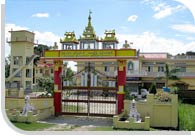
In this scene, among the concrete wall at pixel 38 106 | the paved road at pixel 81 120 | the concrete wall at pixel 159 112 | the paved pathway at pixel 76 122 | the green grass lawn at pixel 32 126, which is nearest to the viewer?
the green grass lawn at pixel 32 126

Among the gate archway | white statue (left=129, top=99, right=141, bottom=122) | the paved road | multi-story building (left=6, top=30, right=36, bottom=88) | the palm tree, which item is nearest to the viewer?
white statue (left=129, top=99, right=141, bottom=122)

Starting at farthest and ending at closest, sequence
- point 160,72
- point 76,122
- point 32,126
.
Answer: point 160,72, point 76,122, point 32,126

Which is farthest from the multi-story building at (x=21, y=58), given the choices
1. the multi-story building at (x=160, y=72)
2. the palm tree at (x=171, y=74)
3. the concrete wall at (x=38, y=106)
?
the concrete wall at (x=38, y=106)

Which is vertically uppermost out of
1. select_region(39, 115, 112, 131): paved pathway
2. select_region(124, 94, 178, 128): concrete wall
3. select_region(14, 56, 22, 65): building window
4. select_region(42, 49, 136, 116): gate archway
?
select_region(14, 56, 22, 65): building window

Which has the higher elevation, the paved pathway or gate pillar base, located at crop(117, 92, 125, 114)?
gate pillar base, located at crop(117, 92, 125, 114)

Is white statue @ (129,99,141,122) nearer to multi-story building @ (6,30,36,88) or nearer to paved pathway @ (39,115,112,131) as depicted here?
paved pathway @ (39,115,112,131)

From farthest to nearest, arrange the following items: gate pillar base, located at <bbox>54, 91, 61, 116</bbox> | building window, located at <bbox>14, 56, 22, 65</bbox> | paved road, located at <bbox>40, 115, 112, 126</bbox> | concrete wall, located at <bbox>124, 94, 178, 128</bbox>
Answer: building window, located at <bbox>14, 56, 22, 65</bbox> < gate pillar base, located at <bbox>54, 91, 61, 116</bbox> < paved road, located at <bbox>40, 115, 112, 126</bbox> < concrete wall, located at <bbox>124, 94, 178, 128</bbox>

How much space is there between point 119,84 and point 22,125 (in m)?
3.47

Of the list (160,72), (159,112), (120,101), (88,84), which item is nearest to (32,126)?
(88,84)

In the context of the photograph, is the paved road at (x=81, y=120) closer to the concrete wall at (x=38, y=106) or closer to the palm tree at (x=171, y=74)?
the concrete wall at (x=38, y=106)

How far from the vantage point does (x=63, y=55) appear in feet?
37.9

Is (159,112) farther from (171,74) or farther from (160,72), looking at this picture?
(160,72)

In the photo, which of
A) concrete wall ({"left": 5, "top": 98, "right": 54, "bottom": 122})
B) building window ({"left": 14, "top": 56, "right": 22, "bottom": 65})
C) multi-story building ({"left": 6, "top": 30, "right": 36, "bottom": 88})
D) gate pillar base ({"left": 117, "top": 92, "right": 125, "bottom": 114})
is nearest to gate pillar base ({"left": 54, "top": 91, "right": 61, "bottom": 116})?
concrete wall ({"left": 5, "top": 98, "right": 54, "bottom": 122})

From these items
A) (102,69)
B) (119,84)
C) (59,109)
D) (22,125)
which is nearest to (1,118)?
(22,125)
